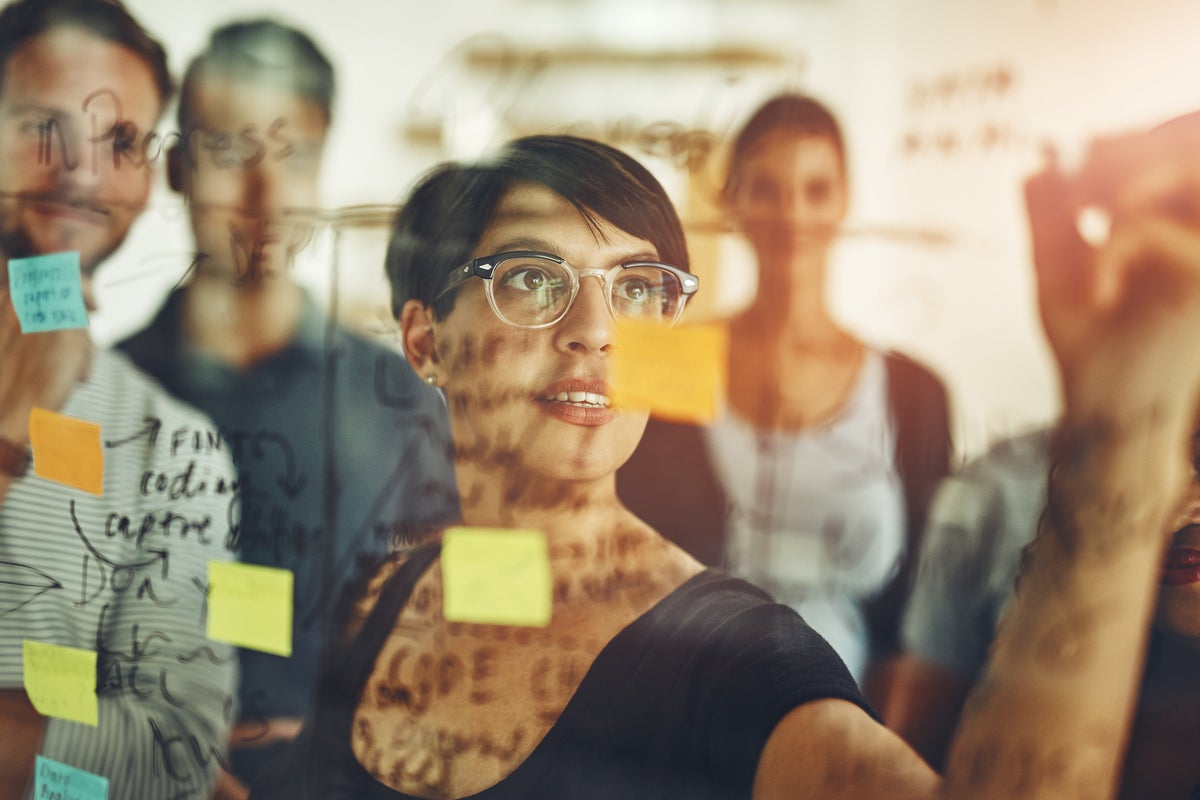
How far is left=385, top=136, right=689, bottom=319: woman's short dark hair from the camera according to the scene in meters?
A: 1.08

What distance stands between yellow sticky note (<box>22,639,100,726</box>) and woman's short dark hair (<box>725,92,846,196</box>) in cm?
119

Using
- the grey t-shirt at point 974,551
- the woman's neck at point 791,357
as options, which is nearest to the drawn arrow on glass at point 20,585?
the woman's neck at point 791,357

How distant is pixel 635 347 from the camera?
109 centimetres

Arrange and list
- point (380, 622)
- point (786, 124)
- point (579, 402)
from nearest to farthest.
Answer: point (786, 124) → point (579, 402) → point (380, 622)

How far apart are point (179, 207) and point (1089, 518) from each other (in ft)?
4.05

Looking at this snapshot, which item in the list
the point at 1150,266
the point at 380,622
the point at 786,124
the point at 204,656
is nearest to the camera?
the point at 1150,266

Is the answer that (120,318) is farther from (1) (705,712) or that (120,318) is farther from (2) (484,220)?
(1) (705,712)

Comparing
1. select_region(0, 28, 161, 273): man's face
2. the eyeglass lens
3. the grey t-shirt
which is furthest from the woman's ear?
the grey t-shirt

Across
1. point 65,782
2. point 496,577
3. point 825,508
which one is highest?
point 825,508

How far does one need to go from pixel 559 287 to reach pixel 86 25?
85 cm

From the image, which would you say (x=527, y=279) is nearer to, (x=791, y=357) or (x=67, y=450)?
(x=791, y=357)

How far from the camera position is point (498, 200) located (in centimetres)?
113

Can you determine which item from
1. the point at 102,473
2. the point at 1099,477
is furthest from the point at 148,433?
the point at 1099,477

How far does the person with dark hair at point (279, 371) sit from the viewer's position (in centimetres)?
126
